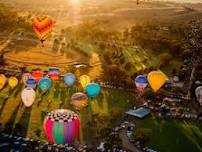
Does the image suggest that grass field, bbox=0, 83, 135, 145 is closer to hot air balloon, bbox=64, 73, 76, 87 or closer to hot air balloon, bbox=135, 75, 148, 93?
hot air balloon, bbox=64, 73, 76, 87

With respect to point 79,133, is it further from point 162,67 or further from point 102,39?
point 102,39

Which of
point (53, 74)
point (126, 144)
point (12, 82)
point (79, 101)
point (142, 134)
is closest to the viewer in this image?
point (126, 144)

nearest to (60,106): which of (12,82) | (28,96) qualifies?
(28,96)

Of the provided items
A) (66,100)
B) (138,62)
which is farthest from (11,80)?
(138,62)

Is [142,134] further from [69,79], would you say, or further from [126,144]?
[69,79]

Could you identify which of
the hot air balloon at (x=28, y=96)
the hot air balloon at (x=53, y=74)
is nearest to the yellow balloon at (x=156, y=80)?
the hot air balloon at (x=53, y=74)

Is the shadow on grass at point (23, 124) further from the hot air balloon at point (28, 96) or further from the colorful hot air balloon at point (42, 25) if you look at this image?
the colorful hot air balloon at point (42, 25)
